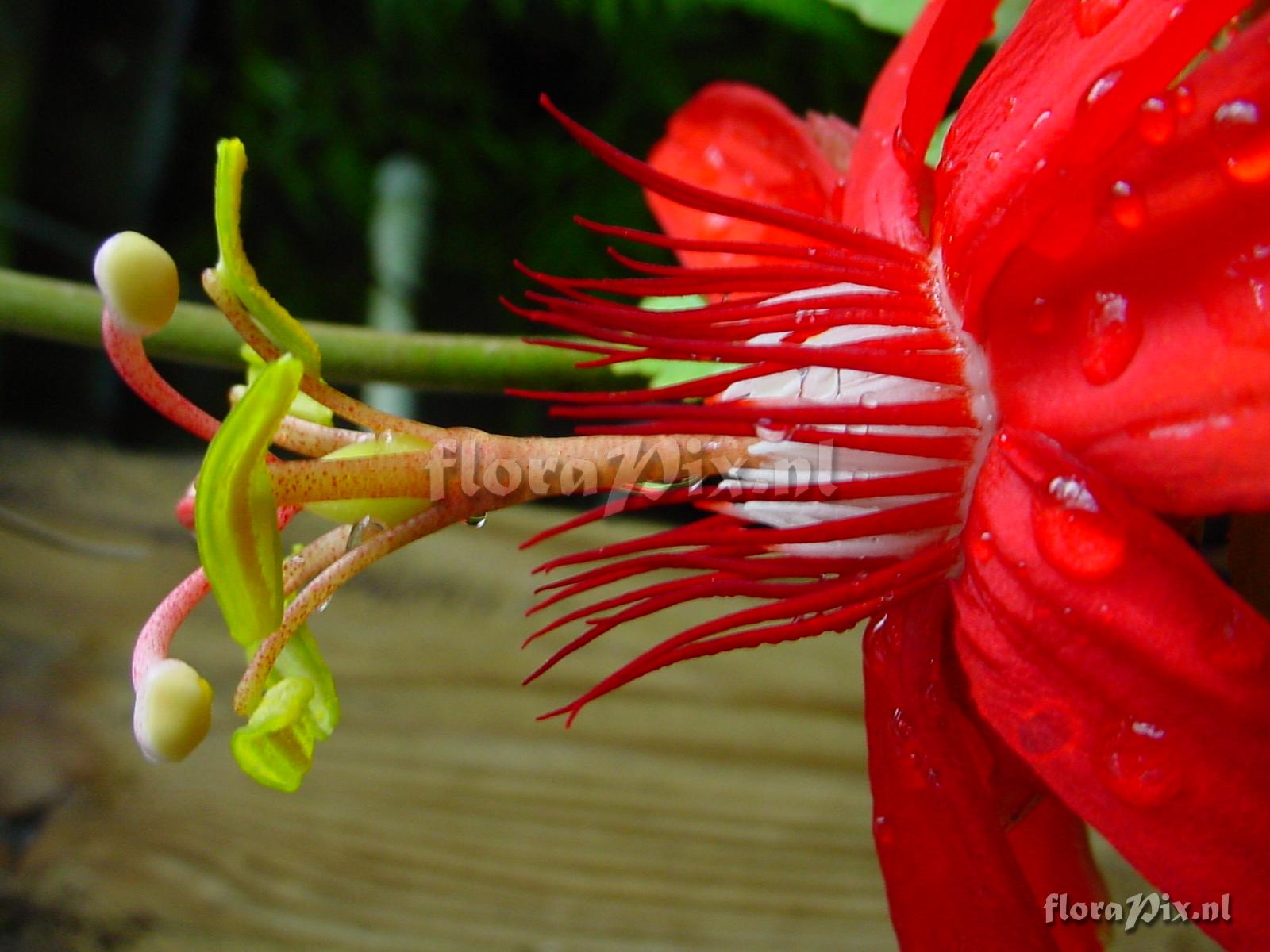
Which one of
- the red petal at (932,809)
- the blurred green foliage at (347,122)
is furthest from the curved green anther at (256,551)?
the blurred green foliage at (347,122)

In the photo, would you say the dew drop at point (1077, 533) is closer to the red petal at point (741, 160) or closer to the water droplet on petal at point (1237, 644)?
the water droplet on petal at point (1237, 644)

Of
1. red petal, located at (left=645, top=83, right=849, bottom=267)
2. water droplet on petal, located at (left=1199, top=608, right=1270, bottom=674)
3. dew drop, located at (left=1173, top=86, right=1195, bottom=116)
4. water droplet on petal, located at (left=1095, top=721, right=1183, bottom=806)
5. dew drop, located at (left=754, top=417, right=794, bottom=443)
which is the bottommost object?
water droplet on petal, located at (left=1095, top=721, right=1183, bottom=806)

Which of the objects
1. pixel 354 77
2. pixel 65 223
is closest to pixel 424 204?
pixel 354 77

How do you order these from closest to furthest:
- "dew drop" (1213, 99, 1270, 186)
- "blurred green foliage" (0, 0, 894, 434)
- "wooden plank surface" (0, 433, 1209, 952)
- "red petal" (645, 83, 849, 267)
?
"dew drop" (1213, 99, 1270, 186)
"red petal" (645, 83, 849, 267)
"wooden plank surface" (0, 433, 1209, 952)
"blurred green foliage" (0, 0, 894, 434)

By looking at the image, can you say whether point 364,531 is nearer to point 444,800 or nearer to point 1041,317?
point 1041,317

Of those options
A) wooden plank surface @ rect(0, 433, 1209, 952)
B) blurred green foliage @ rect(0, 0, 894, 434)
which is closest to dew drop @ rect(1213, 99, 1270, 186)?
wooden plank surface @ rect(0, 433, 1209, 952)

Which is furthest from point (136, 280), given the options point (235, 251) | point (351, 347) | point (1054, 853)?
point (1054, 853)

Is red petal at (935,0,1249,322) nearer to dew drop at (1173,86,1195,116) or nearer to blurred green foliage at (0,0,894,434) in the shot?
dew drop at (1173,86,1195,116)
